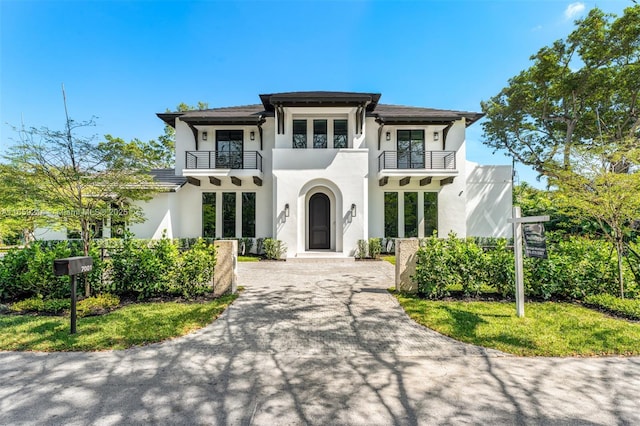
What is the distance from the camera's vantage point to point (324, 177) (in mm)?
13273

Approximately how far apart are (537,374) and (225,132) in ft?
51.5

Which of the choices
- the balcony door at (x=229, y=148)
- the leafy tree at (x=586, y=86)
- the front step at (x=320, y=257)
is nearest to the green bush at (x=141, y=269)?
the front step at (x=320, y=257)

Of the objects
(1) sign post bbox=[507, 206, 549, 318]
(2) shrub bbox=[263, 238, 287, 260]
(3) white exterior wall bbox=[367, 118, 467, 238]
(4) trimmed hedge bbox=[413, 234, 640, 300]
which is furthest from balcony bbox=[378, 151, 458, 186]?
(1) sign post bbox=[507, 206, 549, 318]

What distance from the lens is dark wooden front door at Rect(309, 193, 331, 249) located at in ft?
45.6

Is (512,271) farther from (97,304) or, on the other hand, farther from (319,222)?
(319,222)

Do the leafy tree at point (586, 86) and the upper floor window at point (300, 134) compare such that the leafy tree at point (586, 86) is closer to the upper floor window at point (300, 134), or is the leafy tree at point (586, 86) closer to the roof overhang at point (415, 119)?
the roof overhang at point (415, 119)

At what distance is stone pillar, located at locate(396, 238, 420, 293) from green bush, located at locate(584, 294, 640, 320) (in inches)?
138

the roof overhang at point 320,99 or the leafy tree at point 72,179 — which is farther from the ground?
the roof overhang at point 320,99

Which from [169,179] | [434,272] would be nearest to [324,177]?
[434,272]

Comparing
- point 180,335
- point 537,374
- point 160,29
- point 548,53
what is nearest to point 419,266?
point 537,374

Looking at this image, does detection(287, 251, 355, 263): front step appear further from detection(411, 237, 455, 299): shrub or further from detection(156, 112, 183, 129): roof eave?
detection(156, 112, 183, 129): roof eave

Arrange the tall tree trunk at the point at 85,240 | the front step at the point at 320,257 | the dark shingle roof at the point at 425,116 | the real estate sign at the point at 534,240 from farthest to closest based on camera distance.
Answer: the dark shingle roof at the point at 425,116
the front step at the point at 320,257
the tall tree trunk at the point at 85,240
the real estate sign at the point at 534,240

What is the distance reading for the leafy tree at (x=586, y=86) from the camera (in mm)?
15875

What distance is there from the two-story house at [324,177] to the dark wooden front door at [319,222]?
0.16 ft
